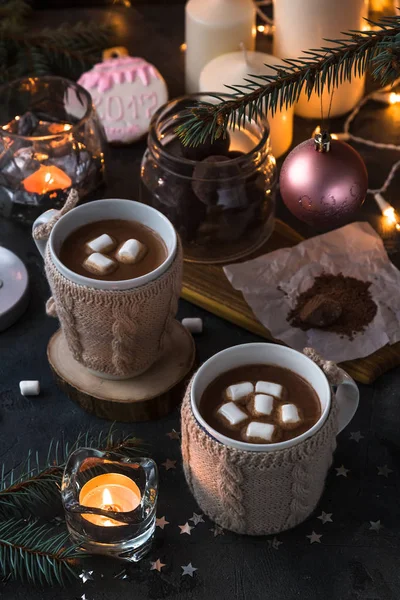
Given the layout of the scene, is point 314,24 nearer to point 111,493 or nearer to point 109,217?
point 109,217

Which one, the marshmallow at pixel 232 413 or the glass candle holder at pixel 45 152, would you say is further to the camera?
the glass candle holder at pixel 45 152

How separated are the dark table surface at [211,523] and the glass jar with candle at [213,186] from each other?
100 millimetres

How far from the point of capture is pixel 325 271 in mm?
1253

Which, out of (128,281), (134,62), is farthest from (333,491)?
(134,62)

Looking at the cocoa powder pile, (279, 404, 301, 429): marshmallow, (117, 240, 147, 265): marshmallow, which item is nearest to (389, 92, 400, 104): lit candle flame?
the cocoa powder pile

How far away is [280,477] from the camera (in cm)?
88

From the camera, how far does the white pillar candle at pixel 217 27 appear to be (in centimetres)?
144

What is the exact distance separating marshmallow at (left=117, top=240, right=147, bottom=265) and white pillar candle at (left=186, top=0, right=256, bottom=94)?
0.57 metres

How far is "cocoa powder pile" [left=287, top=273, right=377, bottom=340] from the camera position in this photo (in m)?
1.15

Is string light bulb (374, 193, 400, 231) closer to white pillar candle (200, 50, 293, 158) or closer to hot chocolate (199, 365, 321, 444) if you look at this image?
white pillar candle (200, 50, 293, 158)

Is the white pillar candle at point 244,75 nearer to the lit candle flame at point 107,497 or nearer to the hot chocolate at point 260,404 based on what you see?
the hot chocolate at point 260,404

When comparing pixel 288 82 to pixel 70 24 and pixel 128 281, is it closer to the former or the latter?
pixel 128 281

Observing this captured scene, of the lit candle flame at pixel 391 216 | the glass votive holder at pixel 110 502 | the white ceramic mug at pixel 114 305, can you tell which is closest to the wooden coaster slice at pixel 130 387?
Result: the white ceramic mug at pixel 114 305

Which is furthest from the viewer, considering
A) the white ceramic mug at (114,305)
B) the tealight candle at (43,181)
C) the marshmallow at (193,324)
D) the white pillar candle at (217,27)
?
the white pillar candle at (217,27)
